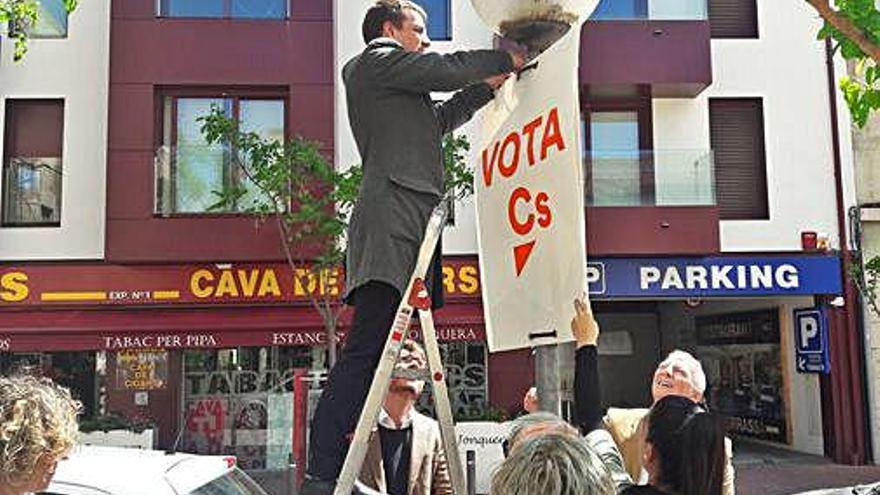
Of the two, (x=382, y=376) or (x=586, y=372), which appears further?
(x=586, y=372)

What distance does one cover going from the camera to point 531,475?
2369 mm

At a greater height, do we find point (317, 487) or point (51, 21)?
point (51, 21)

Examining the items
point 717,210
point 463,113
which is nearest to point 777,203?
point 717,210

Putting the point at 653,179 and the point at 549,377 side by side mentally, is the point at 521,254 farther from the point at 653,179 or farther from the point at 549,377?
the point at 653,179

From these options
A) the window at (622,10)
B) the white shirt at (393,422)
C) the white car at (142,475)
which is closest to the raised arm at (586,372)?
the white shirt at (393,422)

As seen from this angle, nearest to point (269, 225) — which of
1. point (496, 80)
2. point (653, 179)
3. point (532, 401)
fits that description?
point (653, 179)

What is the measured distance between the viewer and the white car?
13.4 ft

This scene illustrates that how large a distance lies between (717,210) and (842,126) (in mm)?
3128

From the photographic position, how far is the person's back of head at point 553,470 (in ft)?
7.67

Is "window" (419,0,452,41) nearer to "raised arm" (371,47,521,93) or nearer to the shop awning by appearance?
the shop awning

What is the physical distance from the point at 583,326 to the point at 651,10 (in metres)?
16.2

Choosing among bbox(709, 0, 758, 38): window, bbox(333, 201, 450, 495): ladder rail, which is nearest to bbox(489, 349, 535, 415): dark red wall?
bbox(709, 0, 758, 38): window

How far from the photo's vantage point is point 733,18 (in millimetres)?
18922

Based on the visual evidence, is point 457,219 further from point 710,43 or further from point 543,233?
point 543,233
